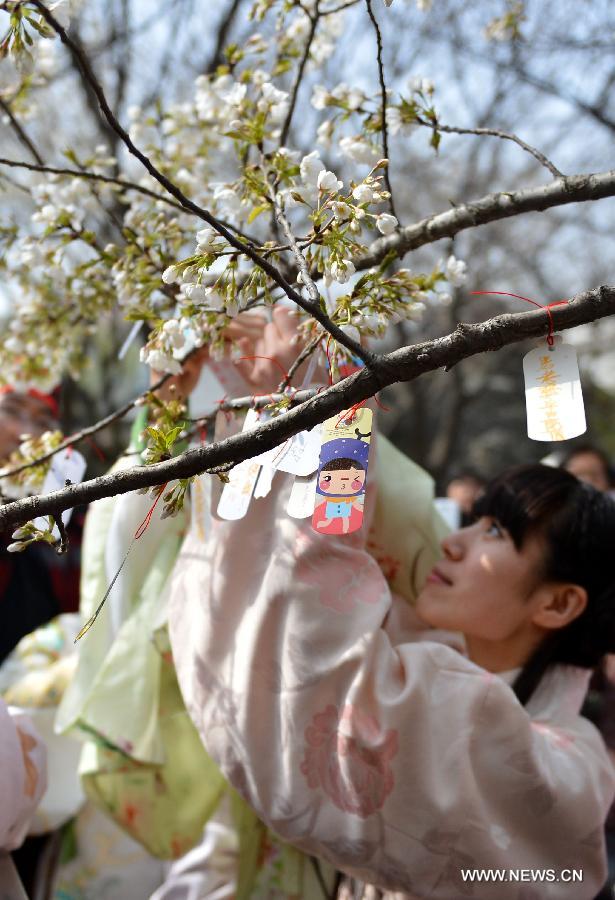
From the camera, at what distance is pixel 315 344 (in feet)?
3.48

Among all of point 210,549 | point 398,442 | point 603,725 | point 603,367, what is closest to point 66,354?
point 210,549

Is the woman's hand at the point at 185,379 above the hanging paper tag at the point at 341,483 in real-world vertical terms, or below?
above

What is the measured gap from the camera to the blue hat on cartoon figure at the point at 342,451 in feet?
3.15

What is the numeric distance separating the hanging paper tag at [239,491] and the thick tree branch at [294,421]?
0.16 meters

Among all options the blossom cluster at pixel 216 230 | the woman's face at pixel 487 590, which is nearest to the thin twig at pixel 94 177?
the blossom cluster at pixel 216 230

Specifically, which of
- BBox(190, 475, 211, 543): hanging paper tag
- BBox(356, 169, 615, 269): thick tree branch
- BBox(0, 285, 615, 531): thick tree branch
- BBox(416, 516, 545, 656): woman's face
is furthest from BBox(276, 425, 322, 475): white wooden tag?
BBox(416, 516, 545, 656): woman's face

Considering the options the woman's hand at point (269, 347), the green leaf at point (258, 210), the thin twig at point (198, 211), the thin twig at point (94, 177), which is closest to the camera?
the thin twig at point (198, 211)

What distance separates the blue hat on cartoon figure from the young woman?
249 mm

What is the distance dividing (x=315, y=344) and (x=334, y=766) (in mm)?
582

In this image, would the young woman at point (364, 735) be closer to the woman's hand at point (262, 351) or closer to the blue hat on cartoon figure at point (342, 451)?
the woman's hand at point (262, 351)

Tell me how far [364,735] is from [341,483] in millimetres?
390

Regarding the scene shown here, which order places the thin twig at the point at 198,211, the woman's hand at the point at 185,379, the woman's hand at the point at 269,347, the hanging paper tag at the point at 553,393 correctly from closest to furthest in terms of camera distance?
the thin twig at the point at 198,211, the hanging paper tag at the point at 553,393, the woman's hand at the point at 269,347, the woman's hand at the point at 185,379

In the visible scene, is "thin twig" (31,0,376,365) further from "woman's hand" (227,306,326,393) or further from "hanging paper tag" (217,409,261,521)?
"woman's hand" (227,306,326,393)

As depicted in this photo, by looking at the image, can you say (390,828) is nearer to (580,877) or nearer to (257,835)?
(580,877)
